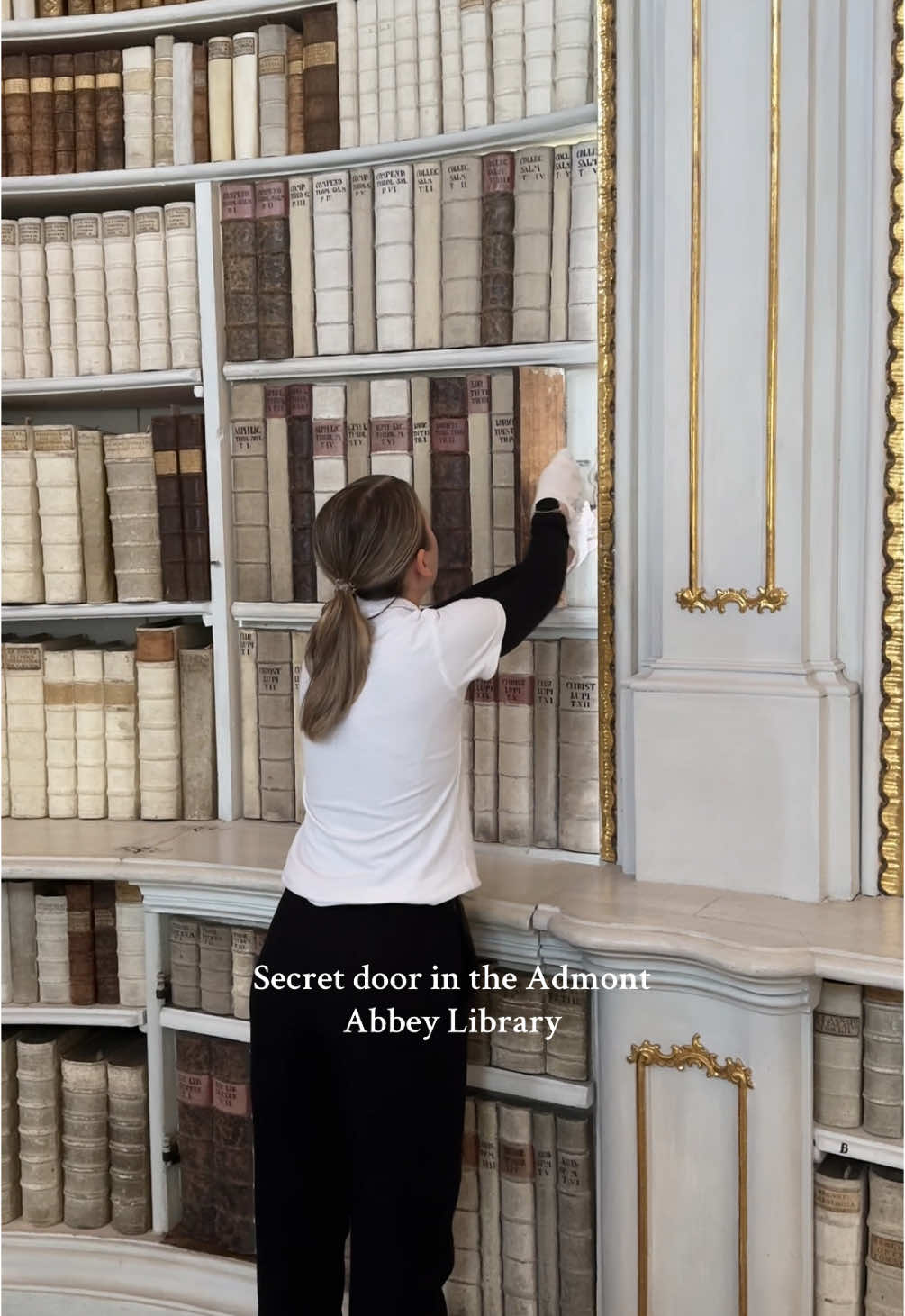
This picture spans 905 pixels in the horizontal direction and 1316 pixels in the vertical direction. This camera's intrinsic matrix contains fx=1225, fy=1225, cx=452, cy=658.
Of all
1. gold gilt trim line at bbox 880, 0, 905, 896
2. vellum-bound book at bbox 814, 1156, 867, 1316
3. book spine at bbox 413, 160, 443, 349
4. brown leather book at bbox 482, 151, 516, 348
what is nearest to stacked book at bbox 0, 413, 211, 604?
book spine at bbox 413, 160, 443, 349

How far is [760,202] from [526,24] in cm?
54

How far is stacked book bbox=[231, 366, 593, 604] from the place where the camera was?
1.95m

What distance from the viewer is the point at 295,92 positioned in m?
2.12

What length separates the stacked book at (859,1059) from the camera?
1559 millimetres

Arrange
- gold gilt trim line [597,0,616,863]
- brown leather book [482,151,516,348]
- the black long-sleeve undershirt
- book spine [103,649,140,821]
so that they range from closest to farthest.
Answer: the black long-sleeve undershirt
gold gilt trim line [597,0,616,863]
brown leather book [482,151,516,348]
book spine [103,649,140,821]

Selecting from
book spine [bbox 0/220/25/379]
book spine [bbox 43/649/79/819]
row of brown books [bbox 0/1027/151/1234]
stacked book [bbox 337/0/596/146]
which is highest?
stacked book [bbox 337/0/596/146]

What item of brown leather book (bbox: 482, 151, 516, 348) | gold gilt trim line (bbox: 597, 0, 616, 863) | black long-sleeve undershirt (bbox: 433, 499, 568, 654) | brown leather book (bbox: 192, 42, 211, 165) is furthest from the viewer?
brown leather book (bbox: 192, 42, 211, 165)

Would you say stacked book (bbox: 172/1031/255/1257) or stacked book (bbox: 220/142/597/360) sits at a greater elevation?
stacked book (bbox: 220/142/597/360)

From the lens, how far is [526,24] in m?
1.90

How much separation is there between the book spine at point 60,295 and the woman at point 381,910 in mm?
921

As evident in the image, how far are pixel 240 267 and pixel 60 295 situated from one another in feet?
1.18

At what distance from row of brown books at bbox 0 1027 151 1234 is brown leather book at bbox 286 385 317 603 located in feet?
2.93

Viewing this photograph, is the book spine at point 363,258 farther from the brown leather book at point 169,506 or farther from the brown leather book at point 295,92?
the brown leather book at point 169,506

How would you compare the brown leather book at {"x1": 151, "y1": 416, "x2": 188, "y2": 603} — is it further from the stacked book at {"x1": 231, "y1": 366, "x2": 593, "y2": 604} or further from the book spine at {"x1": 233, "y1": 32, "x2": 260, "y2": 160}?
the book spine at {"x1": 233, "y1": 32, "x2": 260, "y2": 160}
